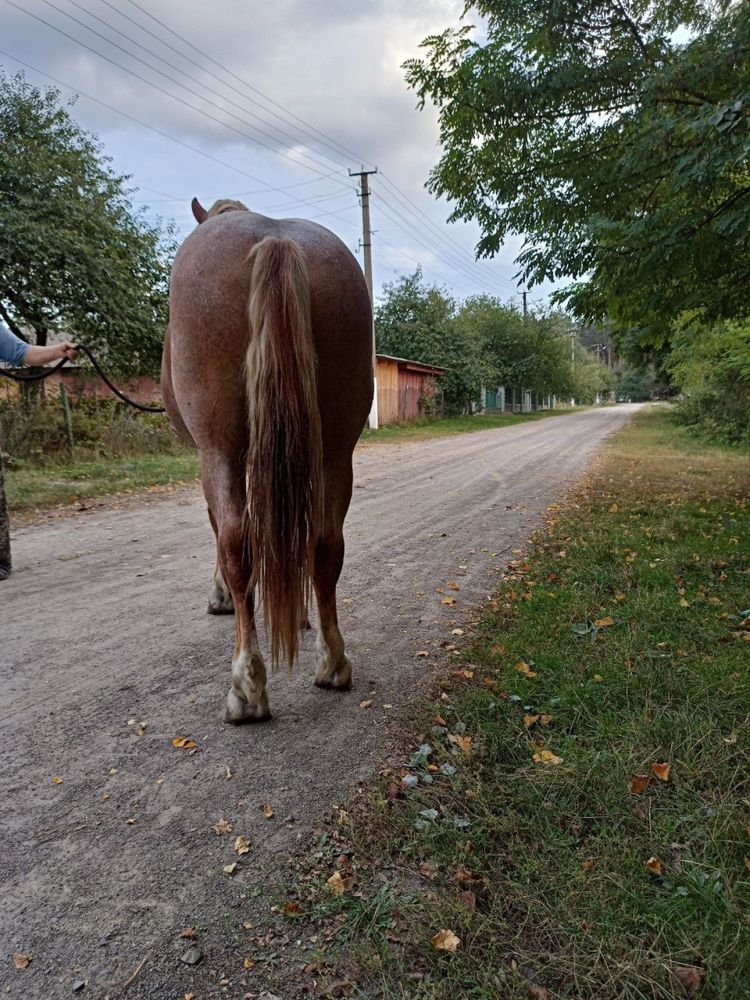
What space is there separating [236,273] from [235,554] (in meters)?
1.11

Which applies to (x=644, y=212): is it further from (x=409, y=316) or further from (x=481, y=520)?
(x=409, y=316)

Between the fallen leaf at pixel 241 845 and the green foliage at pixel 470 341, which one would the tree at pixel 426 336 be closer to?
the green foliage at pixel 470 341

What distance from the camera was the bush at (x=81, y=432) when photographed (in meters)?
10.2

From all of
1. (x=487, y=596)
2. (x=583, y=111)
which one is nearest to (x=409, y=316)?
(x=583, y=111)

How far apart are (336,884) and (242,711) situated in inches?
37.8

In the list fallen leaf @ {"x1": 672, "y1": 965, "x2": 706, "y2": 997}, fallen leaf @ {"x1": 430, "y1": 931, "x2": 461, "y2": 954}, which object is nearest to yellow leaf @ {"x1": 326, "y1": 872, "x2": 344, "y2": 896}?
fallen leaf @ {"x1": 430, "y1": 931, "x2": 461, "y2": 954}

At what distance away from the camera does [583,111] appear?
602 cm

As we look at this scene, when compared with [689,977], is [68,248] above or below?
above

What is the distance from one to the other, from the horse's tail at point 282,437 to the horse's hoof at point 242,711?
292 millimetres

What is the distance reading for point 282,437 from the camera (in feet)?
7.04

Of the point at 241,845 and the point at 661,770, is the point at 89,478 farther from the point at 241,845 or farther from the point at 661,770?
the point at 661,770

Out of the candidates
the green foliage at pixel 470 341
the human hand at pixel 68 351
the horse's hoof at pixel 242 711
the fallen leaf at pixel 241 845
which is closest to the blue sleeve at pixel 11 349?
the human hand at pixel 68 351

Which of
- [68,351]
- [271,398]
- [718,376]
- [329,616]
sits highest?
[718,376]

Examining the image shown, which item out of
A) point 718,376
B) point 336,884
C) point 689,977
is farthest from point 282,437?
point 718,376
